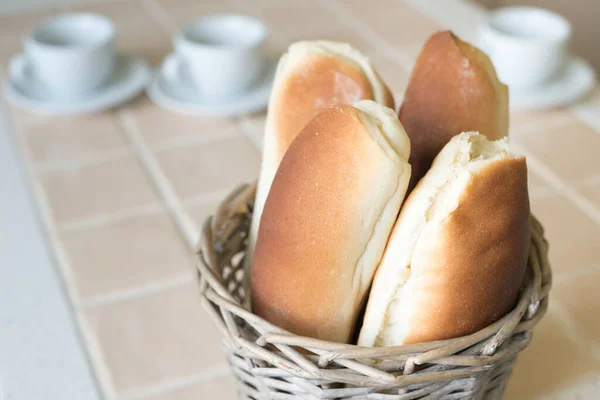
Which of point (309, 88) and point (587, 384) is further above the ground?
point (309, 88)

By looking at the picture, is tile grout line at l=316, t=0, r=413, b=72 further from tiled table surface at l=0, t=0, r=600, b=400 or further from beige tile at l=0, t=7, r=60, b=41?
beige tile at l=0, t=7, r=60, b=41

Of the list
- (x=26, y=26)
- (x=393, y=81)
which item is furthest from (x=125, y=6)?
(x=393, y=81)

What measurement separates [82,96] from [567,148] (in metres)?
0.63

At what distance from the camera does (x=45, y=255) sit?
68 centimetres

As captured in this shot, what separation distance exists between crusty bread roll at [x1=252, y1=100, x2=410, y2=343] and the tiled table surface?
6.3 inches

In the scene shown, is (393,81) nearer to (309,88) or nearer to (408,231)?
(309,88)

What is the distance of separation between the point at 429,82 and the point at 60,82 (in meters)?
0.62

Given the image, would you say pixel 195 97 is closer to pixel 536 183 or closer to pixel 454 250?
pixel 536 183

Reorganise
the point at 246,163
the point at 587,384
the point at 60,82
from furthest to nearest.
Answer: the point at 60,82 → the point at 246,163 → the point at 587,384

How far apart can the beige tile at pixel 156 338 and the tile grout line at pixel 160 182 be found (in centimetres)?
9

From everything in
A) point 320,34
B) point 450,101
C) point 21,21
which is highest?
point 450,101

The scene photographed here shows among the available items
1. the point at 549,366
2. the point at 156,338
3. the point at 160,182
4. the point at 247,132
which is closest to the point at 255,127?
the point at 247,132

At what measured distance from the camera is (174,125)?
0.91 metres

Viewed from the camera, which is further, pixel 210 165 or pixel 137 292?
pixel 210 165
